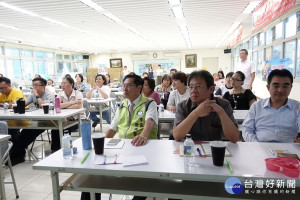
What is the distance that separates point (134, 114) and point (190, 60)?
16.7 m

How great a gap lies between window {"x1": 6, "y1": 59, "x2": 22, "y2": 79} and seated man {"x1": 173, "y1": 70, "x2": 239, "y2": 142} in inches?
463

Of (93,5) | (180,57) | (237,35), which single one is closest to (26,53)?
(93,5)

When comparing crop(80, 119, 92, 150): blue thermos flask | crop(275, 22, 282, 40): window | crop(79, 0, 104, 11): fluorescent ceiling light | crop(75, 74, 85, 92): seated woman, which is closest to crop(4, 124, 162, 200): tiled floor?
crop(80, 119, 92, 150): blue thermos flask

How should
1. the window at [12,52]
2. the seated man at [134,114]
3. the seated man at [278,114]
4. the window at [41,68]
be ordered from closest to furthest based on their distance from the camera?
Result: the seated man at [278,114] → the seated man at [134,114] → the window at [12,52] → the window at [41,68]

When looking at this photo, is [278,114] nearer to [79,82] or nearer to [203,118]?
[203,118]

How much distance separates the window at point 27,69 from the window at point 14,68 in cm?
30

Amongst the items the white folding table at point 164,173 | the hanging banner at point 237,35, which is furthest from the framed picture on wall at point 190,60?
the white folding table at point 164,173

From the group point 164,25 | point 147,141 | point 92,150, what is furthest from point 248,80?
point 92,150

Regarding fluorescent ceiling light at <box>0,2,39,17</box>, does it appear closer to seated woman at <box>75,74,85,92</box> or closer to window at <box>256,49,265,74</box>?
seated woman at <box>75,74,85,92</box>

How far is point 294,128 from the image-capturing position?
1874 mm

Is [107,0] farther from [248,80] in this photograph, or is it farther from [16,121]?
[248,80]

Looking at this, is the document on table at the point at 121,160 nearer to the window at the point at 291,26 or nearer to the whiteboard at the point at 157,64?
the window at the point at 291,26

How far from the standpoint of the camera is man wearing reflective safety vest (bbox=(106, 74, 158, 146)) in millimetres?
2051

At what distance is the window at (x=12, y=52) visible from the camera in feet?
36.2
